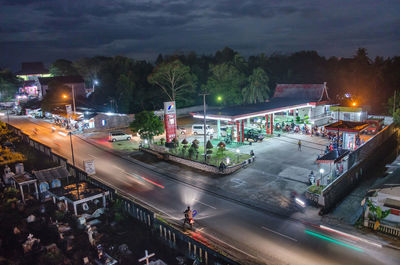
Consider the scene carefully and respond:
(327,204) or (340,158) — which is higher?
(340,158)

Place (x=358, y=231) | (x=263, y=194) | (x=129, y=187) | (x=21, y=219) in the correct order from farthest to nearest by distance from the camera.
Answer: (x=129, y=187) < (x=263, y=194) < (x=21, y=219) < (x=358, y=231)

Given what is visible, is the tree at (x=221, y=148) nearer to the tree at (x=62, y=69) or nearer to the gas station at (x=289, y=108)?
the gas station at (x=289, y=108)

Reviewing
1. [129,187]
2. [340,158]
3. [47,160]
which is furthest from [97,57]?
[340,158]

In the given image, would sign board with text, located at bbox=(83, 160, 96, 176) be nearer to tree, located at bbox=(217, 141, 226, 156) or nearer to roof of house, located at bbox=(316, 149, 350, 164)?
tree, located at bbox=(217, 141, 226, 156)

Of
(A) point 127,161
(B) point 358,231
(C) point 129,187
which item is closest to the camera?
(B) point 358,231

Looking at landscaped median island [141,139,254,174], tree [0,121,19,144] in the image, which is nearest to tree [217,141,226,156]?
landscaped median island [141,139,254,174]

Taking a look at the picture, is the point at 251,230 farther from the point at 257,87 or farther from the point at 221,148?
the point at 257,87

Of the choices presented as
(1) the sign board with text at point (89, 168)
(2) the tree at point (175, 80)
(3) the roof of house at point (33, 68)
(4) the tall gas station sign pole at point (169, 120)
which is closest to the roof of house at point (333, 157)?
(4) the tall gas station sign pole at point (169, 120)

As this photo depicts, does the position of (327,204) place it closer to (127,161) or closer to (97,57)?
(127,161)
